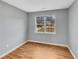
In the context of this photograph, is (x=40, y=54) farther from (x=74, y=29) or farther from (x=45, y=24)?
(x=45, y=24)

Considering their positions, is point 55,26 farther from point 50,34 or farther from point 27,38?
point 27,38

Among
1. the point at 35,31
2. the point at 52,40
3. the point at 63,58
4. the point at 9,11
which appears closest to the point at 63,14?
the point at 52,40

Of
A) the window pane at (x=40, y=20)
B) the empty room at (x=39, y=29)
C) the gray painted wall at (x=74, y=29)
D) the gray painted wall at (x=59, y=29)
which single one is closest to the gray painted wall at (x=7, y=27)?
the empty room at (x=39, y=29)

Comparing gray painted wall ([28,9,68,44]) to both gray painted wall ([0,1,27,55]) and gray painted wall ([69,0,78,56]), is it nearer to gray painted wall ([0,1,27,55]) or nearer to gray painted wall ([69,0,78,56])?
gray painted wall ([69,0,78,56])

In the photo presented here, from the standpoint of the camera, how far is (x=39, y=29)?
6023 millimetres

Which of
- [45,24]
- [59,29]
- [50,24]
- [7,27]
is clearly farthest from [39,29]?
[7,27]

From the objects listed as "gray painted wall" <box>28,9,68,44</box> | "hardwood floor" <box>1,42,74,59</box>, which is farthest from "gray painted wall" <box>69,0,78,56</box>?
"gray painted wall" <box>28,9,68,44</box>

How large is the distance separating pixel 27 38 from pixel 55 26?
2318 millimetres

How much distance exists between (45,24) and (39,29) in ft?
1.95

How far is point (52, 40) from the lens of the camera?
17.6 ft

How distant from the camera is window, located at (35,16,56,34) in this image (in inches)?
216

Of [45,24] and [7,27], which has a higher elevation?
[45,24]

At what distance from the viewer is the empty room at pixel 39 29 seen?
11.3 ft

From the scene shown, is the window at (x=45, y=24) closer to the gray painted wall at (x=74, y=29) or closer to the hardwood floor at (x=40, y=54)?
the hardwood floor at (x=40, y=54)
